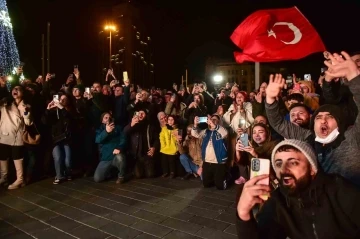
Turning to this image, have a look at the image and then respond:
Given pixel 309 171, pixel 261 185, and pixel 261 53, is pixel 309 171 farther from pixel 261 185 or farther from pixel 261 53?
pixel 261 53

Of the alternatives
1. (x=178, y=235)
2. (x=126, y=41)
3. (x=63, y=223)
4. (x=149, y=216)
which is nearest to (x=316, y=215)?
(x=178, y=235)

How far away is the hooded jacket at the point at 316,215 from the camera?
191cm

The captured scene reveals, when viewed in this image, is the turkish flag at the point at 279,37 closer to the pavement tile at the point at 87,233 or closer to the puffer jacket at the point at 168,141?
the puffer jacket at the point at 168,141

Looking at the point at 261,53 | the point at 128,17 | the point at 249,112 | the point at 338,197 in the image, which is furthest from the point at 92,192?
the point at 128,17

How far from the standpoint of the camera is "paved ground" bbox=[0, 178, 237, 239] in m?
4.37

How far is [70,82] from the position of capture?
954cm

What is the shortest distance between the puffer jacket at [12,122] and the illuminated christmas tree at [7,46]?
1005 inches

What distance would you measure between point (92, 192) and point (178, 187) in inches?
71.7

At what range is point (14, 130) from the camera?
6.55m

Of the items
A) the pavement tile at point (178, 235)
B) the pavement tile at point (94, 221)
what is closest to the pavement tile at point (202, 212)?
the pavement tile at point (178, 235)

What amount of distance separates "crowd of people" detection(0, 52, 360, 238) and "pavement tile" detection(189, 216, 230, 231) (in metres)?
0.95

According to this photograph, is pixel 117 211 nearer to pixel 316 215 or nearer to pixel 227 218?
pixel 227 218

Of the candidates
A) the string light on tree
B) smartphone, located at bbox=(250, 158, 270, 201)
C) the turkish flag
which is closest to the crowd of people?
smartphone, located at bbox=(250, 158, 270, 201)

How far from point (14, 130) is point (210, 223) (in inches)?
186
